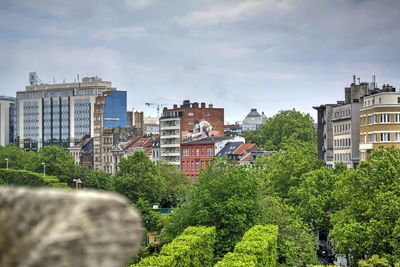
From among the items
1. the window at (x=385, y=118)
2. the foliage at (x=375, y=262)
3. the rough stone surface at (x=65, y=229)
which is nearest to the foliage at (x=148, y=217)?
the window at (x=385, y=118)

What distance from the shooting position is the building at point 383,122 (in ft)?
306

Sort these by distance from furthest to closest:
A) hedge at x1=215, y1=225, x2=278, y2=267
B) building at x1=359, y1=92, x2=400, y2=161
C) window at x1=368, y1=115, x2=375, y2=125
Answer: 1. window at x1=368, y1=115, x2=375, y2=125
2. building at x1=359, y1=92, x2=400, y2=161
3. hedge at x1=215, y1=225, x2=278, y2=267

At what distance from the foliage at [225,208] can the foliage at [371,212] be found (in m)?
8.15

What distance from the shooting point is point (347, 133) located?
112 metres

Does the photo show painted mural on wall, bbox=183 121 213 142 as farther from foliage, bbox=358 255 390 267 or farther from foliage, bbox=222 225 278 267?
foliage, bbox=358 255 390 267

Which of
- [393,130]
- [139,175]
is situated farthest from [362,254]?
[139,175]

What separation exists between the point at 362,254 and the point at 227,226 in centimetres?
1390

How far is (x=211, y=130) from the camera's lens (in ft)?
640

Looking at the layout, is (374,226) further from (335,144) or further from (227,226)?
(335,144)

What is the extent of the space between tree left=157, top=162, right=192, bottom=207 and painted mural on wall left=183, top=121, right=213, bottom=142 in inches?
1617

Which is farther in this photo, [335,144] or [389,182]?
[335,144]

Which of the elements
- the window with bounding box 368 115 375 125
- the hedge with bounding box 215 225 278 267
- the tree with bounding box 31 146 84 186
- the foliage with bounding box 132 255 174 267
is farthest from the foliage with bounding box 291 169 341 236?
the tree with bounding box 31 146 84 186

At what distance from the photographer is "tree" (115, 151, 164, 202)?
124250 mm

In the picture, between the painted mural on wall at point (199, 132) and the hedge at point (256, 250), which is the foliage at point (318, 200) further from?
the painted mural on wall at point (199, 132)
